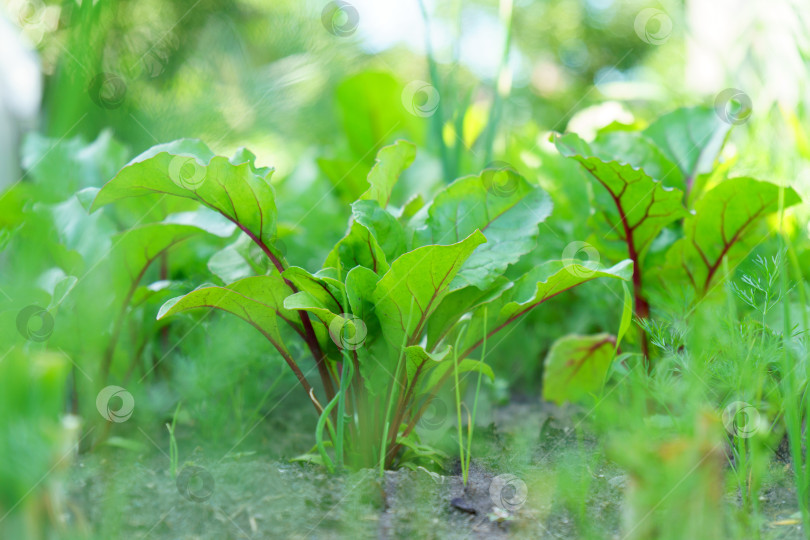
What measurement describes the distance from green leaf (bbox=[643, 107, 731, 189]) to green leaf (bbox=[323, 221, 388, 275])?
1.74ft

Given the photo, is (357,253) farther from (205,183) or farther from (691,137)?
(691,137)

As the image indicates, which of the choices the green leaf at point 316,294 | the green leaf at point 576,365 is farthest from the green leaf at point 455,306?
the green leaf at point 576,365

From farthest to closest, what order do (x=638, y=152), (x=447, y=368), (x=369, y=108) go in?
(x=369, y=108) < (x=638, y=152) < (x=447, y=368)

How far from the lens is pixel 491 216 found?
68 cm

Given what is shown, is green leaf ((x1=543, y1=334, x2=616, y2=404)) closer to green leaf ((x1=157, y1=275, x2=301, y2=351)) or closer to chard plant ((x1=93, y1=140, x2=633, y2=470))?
chard plant ((x1=93, y1=140, x2=633, y2=470))

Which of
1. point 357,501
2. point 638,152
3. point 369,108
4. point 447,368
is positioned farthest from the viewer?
point 369,108

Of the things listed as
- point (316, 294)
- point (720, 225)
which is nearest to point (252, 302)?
point (316, 294)

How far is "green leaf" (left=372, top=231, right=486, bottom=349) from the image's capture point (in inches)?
21.2

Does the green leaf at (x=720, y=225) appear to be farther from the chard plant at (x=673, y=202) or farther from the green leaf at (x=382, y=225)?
the green leaf at (x=382, y=225)

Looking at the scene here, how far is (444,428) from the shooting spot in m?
0.77

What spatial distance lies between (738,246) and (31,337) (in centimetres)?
91

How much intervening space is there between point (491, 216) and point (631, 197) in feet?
0.68

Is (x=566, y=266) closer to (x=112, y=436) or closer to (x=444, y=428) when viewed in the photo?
(x=444, y=428)

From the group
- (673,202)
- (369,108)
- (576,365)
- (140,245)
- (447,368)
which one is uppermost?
(369,108)
